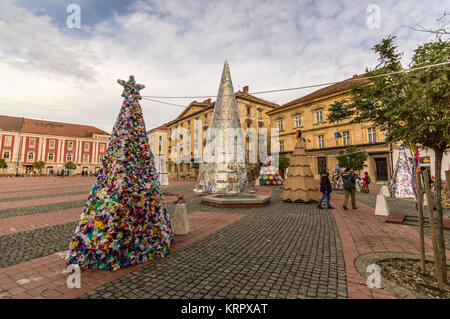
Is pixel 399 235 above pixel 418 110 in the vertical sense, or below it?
below

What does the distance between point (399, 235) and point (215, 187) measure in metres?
8.11

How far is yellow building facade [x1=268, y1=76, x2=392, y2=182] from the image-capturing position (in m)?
22.6

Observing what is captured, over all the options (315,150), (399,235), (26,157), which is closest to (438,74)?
(399,235)

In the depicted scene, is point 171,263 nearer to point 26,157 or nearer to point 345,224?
point 345,224

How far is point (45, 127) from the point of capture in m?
51.1

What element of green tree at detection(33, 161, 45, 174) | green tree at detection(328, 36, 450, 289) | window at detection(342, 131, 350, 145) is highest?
window at detection(342, 131, 350, 145)

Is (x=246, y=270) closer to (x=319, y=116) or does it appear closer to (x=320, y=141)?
(x=320, y=141)

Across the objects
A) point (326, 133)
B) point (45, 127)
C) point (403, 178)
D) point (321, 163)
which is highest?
point (45, 127)

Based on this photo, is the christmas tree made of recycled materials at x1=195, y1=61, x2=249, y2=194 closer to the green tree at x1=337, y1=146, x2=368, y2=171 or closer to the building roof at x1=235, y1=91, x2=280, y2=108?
the green tree at x1=337, y1=146, x2=368, y2=171

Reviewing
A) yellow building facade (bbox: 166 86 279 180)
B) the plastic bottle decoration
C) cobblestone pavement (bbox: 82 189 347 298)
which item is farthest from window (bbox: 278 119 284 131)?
cobblestone pavement (bbox: 82 189 347 298)

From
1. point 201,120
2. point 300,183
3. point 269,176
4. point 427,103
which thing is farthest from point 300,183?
point 201,120

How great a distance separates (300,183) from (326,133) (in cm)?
1903

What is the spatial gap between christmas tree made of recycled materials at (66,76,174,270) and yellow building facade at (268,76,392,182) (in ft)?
74.4
